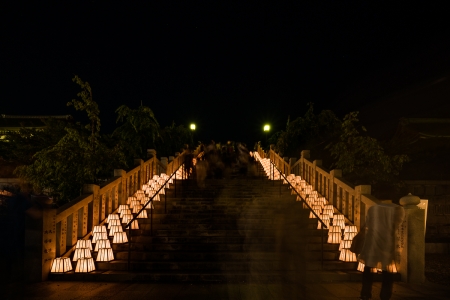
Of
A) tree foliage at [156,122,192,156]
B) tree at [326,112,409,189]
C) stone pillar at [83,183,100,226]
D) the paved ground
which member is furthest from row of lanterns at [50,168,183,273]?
tree foliage at [156,122,192,156]

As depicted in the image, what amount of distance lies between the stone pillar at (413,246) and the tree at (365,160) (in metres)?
7.03

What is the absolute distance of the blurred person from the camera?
766 centimetres

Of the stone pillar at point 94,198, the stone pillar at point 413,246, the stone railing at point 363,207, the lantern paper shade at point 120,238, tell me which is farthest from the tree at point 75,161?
the stone pillar at point 413,246

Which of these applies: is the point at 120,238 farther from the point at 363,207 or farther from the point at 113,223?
the point at 363,207

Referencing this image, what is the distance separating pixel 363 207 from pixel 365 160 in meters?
5.41

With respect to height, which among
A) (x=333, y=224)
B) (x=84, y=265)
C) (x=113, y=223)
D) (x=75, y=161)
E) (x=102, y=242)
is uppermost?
(x=75, y=161)

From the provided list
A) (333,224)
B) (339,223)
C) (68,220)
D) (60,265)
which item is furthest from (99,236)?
(339,223)

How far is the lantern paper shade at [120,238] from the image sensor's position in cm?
1229

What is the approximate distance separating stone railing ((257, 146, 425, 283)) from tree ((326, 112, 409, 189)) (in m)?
1.27

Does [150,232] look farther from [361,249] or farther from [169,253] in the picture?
[361,249]

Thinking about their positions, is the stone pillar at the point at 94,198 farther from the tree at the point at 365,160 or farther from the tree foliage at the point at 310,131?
the tree foliage at the point at 310,131

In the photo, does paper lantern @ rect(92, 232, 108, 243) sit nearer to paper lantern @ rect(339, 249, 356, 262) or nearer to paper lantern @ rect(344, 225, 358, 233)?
paper lantern @ rect(339, 249, 356, 262)

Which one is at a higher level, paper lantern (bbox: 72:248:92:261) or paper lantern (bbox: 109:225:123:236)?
paper lantern (bbox: 109:225:123:236)

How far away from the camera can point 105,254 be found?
36.8 ft
